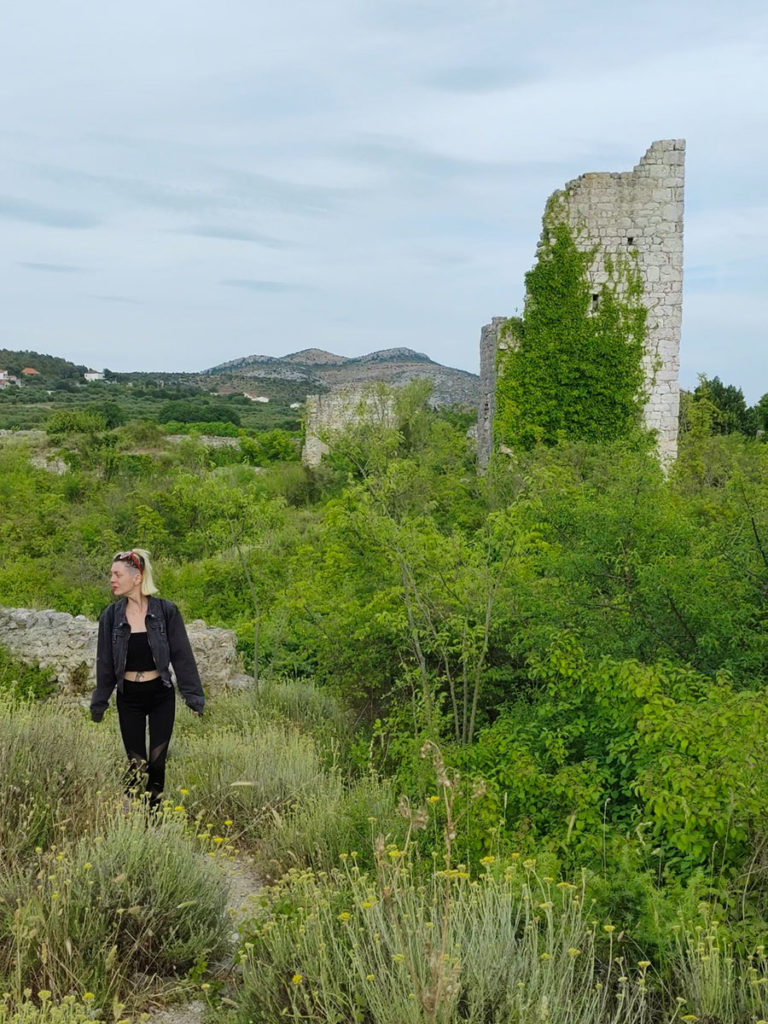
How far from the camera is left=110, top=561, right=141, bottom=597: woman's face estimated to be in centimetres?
498

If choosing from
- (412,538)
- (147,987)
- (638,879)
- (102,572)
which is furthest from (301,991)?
(102,572)

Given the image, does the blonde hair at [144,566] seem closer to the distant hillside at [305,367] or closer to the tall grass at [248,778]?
the tall grass at [248,778]

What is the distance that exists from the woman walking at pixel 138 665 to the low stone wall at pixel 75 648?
444cm

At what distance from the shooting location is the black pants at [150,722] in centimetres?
507

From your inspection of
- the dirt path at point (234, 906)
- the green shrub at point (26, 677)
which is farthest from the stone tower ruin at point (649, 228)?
the dirt path at point (234, 906)

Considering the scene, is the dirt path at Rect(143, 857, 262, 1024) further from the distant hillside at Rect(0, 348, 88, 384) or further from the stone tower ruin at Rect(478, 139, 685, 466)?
the distant hillside at Rect(0, 348, 88, 384)

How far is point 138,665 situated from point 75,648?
552 cm

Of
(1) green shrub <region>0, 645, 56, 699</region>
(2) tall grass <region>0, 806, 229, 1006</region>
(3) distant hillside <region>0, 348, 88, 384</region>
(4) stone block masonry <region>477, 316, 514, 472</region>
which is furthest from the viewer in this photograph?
(3) distant hillside <region>0, 348, 88, 384</region>

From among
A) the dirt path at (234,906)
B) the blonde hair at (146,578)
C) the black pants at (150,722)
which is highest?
the blonde hair at (146,578)

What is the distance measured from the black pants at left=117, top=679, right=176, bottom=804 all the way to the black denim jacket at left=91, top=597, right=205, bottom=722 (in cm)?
7

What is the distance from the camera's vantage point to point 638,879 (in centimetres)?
346

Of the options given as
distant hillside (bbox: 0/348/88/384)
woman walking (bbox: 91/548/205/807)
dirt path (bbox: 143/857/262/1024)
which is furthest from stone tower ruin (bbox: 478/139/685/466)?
distant hillside (bbox: 0/348/88/384)

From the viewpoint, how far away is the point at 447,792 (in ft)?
13.4

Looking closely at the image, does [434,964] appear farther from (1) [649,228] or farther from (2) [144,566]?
(1) [649,228]
